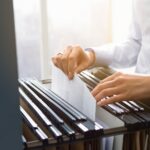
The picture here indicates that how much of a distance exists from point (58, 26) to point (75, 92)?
1.09 metres

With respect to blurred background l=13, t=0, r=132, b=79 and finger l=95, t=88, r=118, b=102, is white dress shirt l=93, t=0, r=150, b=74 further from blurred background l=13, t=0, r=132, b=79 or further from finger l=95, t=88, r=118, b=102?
blurred background l=13, t=0, r=132, b=79

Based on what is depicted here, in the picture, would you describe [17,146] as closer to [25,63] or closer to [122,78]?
[122,78]

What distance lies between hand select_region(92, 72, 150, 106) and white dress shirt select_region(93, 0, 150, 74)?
32 cm

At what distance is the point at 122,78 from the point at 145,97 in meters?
0.05

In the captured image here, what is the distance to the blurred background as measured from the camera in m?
1.56

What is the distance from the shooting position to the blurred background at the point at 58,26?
1.56 metres

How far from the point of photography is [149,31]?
3.10 ft

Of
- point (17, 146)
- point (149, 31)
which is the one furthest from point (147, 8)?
point (17, 146)

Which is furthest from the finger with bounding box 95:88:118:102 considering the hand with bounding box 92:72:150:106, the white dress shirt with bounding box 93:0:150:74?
the white dress shirt with bounding box 93:0:150:74

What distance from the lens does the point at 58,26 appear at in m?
1.65

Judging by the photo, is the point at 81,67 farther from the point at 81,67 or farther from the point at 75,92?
the point at 75,92

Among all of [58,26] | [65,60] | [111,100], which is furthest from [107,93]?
[58,26]

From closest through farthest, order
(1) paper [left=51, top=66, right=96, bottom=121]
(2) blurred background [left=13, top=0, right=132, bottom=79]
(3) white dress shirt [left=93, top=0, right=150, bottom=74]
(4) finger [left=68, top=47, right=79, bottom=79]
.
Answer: (1) paper [left=51, top=66, right=96, bottom=121] → (4) finger [left=68, top=47, right=79, bottom=79] → (3) white dress shirt [left=93, top=0, right=150, bottom=74] → (2) blurred background [left=13, top=0, right=132, bottom=79]

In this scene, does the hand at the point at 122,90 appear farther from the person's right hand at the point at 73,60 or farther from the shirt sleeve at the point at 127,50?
the shirt sleeve at the point at 127,50
